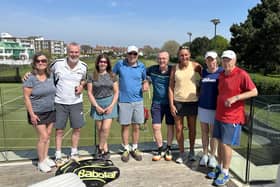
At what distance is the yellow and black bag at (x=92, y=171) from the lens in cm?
313

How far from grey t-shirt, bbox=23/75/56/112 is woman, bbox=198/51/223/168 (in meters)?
1.86

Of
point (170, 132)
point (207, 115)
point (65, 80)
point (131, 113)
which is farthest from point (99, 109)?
point (207, 115)

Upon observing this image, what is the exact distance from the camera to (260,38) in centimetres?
2042

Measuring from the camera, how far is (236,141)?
3.16 meters

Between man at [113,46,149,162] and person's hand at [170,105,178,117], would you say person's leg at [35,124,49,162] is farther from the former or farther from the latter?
person's hand at [170,105,178,117]

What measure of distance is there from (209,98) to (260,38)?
752 inches

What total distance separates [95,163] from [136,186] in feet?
1.79

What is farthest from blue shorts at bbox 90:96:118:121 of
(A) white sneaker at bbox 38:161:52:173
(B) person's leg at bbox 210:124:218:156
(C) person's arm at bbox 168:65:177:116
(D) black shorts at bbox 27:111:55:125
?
(B) person's leg at bbox 210:124:218:156

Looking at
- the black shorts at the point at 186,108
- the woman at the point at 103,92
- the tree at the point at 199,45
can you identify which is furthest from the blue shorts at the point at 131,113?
the tree at the point at 199,45

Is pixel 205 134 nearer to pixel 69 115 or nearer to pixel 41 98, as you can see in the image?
pixel 69 115

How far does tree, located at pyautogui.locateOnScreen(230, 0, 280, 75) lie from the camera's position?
19.0m

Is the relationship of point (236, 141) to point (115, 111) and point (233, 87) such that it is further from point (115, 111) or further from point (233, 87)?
point (115, 111)

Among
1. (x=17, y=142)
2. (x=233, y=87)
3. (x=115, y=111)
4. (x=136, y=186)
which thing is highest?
(x=233, y=87)

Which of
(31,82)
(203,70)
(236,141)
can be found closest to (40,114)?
(31,82)
